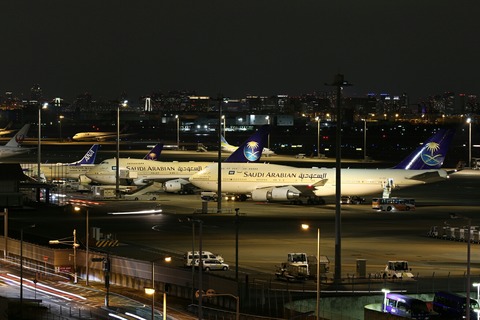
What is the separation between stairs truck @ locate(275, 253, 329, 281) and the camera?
5600 cm

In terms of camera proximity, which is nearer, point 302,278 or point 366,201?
point 302,278

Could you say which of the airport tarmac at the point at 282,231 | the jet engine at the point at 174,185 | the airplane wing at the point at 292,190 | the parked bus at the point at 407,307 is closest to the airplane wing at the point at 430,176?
the airport tarmac at the point at 282,231

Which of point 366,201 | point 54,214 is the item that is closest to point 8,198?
point 54,214

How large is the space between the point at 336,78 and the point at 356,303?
14922 millimetres

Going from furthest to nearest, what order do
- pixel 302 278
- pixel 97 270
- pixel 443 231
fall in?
pixel 443 231, pixel 97 270, pixel 302 278

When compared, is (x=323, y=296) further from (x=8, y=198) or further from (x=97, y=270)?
(x=8, y=198)

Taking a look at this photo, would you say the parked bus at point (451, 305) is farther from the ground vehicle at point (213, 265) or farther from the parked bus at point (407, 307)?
the ground vehicle at point (213, 265)

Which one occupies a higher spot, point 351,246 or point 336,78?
point 336,78

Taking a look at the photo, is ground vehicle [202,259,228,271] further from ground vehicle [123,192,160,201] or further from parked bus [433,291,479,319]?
ground vehicle [123,192,160,201]

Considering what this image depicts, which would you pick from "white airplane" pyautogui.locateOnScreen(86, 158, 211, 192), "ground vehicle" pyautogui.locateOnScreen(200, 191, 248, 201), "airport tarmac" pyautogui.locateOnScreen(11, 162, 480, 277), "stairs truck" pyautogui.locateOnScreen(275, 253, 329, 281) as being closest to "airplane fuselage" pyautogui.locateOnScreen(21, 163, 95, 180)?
"white airplane" pyautogui.locateOnScreen(86, 158, 211, 192)

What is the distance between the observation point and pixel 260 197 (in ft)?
361

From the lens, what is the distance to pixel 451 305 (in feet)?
152

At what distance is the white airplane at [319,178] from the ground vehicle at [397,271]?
51759mm

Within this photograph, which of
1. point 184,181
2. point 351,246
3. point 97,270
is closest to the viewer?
point 97,270
